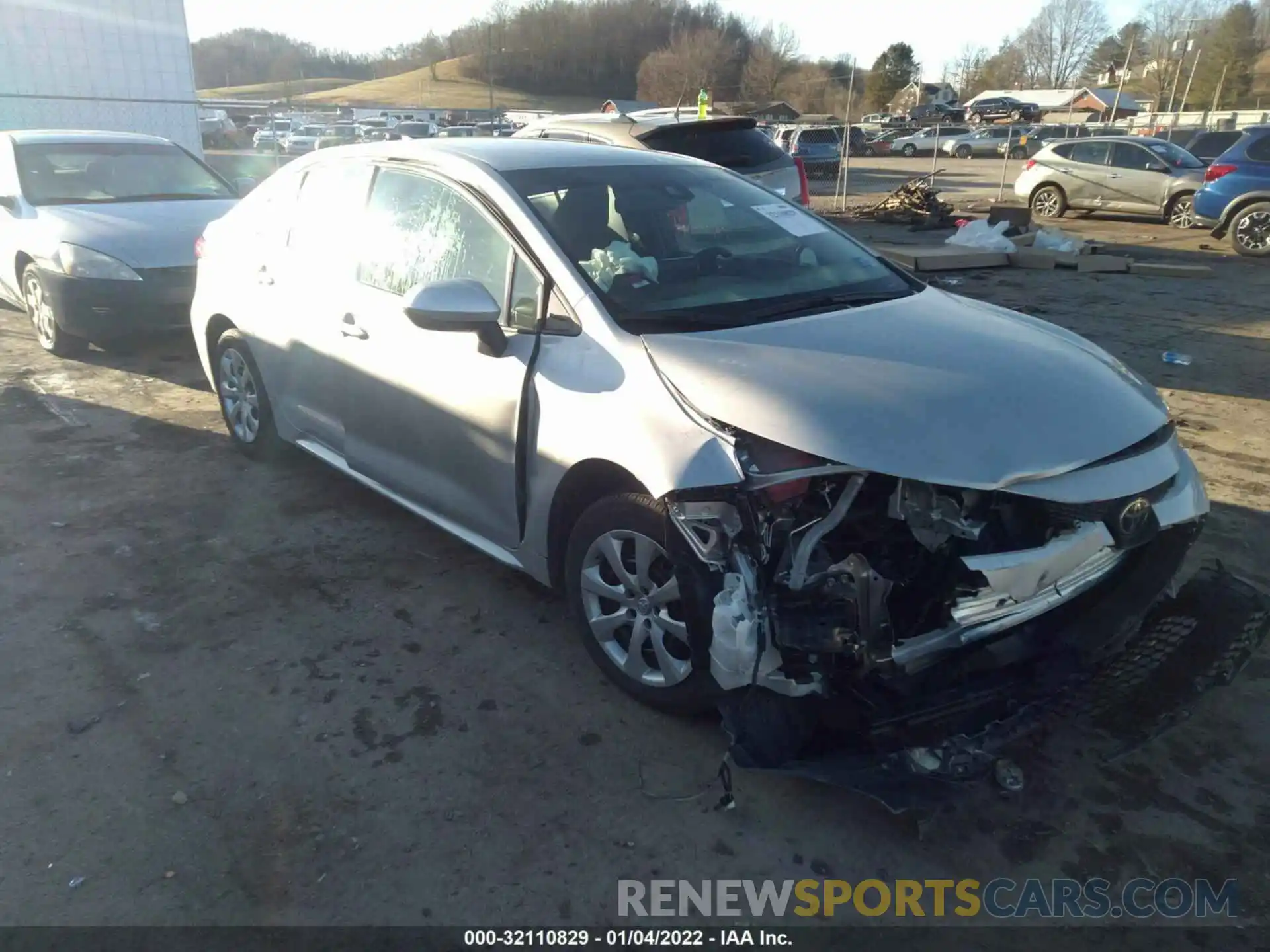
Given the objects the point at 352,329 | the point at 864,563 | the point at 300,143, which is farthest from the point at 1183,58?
the point at 864,563

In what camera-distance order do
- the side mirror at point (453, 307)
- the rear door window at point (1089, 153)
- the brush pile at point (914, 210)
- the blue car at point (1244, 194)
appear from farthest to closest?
the rear door window at point (1089, 153)
the brush pile at point (914, 210)
the blue car at point (1244, 194)
the side mirror at point (453, 307)

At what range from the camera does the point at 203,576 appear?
4.12 m

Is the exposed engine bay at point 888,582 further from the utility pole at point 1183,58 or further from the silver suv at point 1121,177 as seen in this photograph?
the utility pole at point 1183,58

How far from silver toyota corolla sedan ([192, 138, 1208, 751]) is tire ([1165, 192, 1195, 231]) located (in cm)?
1505

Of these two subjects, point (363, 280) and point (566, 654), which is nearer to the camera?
point (566, 654)

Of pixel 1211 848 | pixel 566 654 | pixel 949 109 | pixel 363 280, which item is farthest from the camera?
pixel 949 109

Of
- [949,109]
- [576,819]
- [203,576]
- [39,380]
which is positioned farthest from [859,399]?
[949,109]

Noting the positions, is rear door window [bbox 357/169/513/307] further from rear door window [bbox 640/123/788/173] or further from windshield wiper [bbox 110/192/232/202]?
windshield wiper [bbox 110/192/232/202]

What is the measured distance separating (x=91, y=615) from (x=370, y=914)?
84.7 inches

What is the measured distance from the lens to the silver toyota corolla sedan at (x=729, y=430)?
2.57 meters

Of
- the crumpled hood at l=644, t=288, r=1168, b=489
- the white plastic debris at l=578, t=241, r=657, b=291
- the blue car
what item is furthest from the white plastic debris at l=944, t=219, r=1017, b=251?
the white plastic debris at l=578, t=241, r=657, b=291

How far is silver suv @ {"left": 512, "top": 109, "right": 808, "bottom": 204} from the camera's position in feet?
27.8

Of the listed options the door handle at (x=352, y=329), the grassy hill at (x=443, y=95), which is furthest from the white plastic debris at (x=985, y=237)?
the grassy hill at (x=443, y=95)

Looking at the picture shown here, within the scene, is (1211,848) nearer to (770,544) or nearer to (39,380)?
(770,544)
